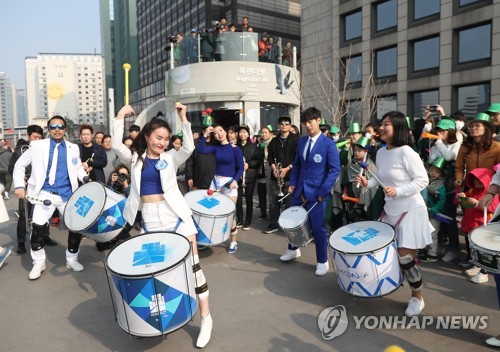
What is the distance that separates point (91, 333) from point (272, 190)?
463cm

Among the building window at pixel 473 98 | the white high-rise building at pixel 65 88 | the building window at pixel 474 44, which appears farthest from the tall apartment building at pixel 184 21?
the building window at pixel 473 98

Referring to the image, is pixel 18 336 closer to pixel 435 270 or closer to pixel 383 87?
pixel 435 270

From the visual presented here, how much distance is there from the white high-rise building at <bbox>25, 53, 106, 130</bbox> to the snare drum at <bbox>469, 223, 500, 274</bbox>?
7023 cm

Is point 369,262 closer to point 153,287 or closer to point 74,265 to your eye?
point 153,287

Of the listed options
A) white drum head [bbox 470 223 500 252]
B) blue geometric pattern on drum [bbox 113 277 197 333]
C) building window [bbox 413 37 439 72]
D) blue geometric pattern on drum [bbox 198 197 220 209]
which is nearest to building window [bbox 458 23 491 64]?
building window [bbox 413 37 439 72]

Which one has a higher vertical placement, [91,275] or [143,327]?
[143,327]

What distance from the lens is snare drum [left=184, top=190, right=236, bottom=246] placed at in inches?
220

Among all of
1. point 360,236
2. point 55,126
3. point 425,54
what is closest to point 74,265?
point 55,126

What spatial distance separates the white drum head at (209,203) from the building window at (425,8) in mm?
18743

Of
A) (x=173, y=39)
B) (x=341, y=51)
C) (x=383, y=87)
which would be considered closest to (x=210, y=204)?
(x=173, y=39)

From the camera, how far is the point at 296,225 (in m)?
4.75

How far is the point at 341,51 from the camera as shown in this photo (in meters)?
25.1

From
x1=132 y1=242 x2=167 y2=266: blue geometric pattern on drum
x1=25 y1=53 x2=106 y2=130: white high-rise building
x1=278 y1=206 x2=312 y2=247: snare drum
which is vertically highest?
x1=25 y1=53 x2=106 y2=130: white high-rise building

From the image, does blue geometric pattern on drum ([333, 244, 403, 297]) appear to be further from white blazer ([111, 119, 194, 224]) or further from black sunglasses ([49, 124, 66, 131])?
black sunglasses ([49, 124, 66, 131])
